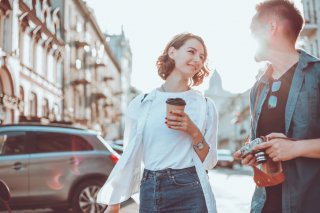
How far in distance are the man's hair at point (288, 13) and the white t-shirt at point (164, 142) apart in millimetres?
1062

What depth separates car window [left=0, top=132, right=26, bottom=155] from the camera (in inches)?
355

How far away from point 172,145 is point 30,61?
25988 mm

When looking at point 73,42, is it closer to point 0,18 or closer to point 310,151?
point 0,18

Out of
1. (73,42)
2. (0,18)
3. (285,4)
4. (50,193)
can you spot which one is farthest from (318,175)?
(73,42)

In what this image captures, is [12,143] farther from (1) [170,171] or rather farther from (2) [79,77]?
(2) [79,77]

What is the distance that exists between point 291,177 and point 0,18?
22.1 meters

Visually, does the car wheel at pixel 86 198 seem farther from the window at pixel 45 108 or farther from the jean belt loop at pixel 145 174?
the window at pixel 45 108

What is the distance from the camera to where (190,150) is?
3.34m

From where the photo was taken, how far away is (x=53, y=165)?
9.23 metres

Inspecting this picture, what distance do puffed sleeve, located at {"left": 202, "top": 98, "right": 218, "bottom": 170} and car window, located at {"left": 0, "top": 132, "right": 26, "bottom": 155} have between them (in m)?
6.34

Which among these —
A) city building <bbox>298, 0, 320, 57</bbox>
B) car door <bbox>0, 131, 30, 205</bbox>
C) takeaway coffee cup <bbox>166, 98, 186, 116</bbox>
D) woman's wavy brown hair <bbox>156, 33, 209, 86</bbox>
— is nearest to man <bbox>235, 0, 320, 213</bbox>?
takeaway coffee cup <bbox>166, 98, 186, 116</bbox>

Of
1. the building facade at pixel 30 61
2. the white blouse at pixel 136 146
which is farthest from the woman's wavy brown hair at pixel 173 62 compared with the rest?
the building facade at pixel 30 61

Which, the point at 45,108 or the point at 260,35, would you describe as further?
the point at 45,108

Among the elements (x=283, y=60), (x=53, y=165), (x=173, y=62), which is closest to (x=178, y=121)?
(x=173, y=62)
